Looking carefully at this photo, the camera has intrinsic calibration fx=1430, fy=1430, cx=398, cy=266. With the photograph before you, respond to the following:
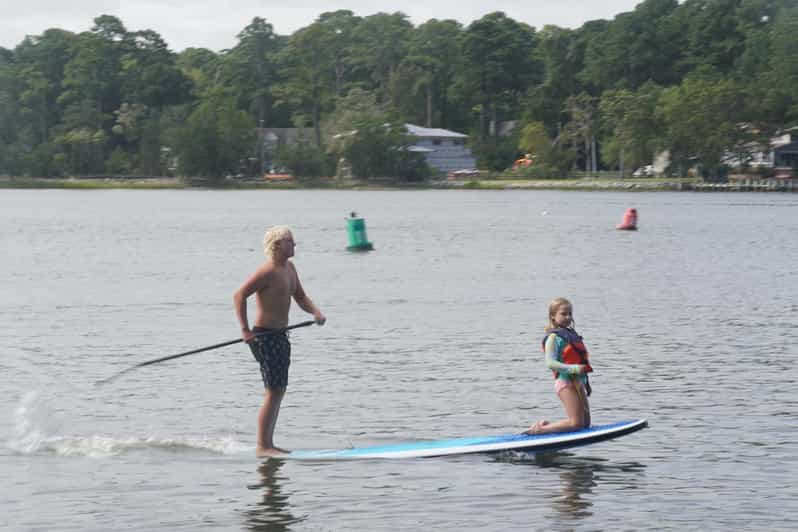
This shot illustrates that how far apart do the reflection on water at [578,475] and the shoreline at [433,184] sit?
5158 inches

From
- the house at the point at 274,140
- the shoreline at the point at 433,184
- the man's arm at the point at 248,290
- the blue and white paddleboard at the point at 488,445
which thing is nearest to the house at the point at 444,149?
the shoreline at the point at 433,184

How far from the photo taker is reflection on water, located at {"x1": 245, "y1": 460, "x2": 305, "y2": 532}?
41.1ft

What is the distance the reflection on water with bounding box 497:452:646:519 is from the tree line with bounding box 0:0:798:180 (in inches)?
4960

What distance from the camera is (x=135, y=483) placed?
46.2ft

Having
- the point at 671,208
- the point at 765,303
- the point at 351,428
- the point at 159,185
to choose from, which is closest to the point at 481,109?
the point at 159,185

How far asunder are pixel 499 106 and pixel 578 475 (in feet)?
577

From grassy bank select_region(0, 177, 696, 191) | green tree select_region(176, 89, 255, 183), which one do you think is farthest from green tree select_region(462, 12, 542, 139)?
green tree select_region(176, 89, 255, 183)

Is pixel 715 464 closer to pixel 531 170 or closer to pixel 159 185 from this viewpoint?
pixel 531 170

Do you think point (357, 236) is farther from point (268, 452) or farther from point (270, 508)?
point (270, 508)

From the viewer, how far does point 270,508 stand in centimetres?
1310

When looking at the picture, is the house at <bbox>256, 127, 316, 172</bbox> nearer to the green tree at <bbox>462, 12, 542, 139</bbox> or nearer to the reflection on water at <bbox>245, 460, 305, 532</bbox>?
the green tree at <bbox>462, 12, 542, 139</bbox>

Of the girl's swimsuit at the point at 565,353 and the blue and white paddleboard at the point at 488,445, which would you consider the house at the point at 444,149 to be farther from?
the girl's swimsuit at the point at 565,353

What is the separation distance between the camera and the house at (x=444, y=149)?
17375 centimetres

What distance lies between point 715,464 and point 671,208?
9281 centimetres
